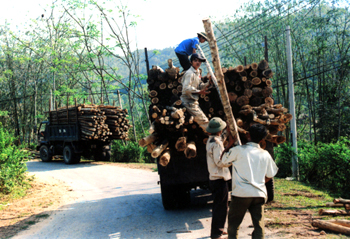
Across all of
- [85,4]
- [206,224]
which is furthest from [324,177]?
[85,4]

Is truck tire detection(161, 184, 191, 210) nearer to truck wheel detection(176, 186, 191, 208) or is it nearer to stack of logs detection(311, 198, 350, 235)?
truck wheel detection(176, 186, 191, 208)

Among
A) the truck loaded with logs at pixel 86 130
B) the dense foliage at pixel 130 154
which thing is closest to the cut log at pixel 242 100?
the truck loaded with logs at pixel 86 130

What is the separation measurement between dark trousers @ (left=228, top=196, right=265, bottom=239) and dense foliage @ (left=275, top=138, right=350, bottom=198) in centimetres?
498

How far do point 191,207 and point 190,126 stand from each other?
6.96ft

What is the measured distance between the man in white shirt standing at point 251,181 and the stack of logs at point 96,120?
12814mm

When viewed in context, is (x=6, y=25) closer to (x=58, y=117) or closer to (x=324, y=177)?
(x=58, y=117)

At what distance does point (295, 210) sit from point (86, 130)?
12.1 m

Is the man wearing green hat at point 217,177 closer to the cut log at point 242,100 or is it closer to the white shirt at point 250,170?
the white shirt at point 250,170

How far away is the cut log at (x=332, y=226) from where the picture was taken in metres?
4.56

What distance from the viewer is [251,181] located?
3.85 m

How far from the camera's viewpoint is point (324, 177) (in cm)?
947

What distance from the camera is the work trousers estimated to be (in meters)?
5.80

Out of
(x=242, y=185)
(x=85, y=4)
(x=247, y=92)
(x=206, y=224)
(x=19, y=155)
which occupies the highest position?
(x=85, y=4)

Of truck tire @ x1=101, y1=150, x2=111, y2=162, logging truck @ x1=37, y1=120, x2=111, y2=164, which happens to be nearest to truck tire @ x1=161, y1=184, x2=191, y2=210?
logging truck @ x1=37, y1=120, x2=111, y2=164
